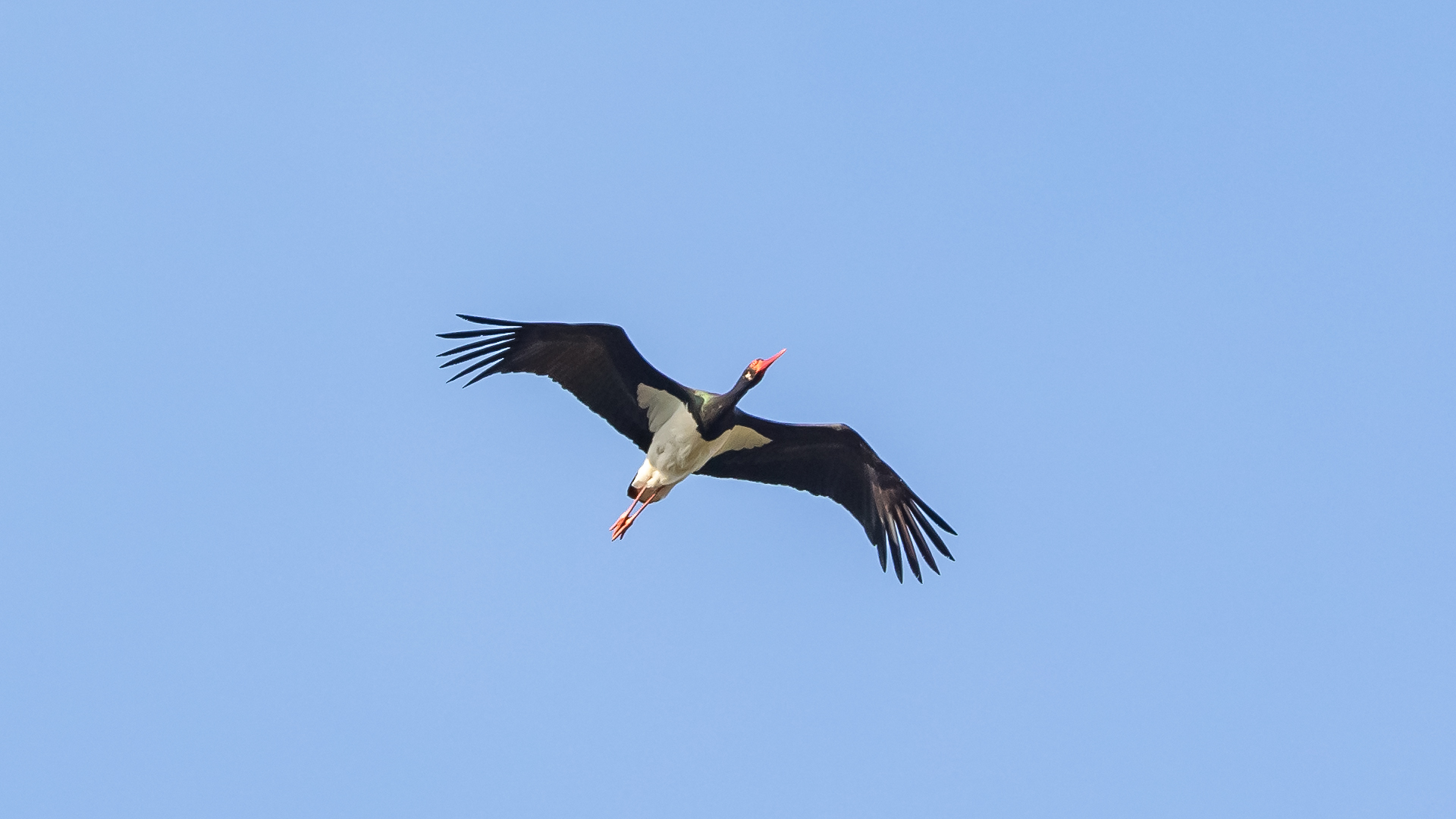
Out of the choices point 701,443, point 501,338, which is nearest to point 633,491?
point 701,443

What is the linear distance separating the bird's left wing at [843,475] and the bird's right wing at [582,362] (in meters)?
1.31

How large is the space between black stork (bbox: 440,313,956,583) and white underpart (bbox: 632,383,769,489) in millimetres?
13

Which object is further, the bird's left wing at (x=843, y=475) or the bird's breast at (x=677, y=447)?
the bird's left wing at (x=843, y=475)

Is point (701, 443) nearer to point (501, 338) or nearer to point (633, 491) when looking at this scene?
point (633, 491)

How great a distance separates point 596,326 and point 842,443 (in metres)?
3.64

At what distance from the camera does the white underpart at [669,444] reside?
61.1 feet

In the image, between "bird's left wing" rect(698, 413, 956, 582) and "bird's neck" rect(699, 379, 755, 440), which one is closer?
"bird's neck" rect(699, 379, 755, 440)

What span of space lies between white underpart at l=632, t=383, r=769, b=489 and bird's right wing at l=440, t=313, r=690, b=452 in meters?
0.11

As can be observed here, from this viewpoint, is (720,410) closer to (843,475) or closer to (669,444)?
(669,444)

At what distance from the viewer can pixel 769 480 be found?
19734 mm

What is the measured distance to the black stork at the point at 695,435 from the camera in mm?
18172

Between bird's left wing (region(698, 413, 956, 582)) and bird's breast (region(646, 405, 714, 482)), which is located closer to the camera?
bird's breast (region(646, 405, 714, 482))

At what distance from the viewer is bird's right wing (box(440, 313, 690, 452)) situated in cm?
1803

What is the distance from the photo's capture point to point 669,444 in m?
18.6
